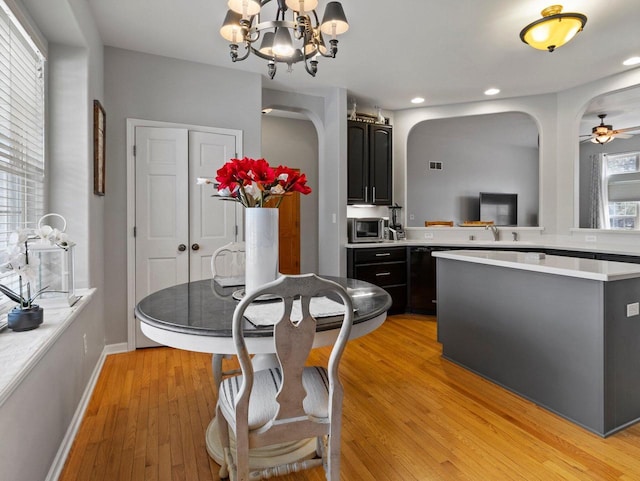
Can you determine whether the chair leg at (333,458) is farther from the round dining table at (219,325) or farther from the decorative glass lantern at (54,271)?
the decorative glass lantern at (54,271)

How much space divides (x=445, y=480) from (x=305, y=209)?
4797 mm

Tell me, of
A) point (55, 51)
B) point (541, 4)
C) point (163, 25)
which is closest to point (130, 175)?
point (55, 51)

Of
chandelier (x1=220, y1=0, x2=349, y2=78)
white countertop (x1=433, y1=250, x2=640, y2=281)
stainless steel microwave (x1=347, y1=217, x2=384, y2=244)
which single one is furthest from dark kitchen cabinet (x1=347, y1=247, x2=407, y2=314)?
chandelier (x1=220, y1=0, x2=349, y2=78)

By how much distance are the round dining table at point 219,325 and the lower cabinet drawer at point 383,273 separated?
218 cm

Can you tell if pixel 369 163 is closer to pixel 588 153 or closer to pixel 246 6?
pixel 246 6

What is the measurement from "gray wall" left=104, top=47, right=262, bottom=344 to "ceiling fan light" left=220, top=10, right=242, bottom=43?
145 centimetres

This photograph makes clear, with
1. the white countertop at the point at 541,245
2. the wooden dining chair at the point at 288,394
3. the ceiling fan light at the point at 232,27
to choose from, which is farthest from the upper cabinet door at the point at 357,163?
the wooden dining chair at the point at 288,394

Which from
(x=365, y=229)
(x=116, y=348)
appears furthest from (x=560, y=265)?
(x=116, y=348)

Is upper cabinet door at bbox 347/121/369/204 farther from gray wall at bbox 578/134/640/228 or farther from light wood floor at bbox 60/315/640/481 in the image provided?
gray wall at bbox 578/134/640/228

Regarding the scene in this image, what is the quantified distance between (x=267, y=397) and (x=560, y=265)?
1866mm

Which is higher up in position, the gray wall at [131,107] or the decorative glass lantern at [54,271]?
the gray wall at [131,107]

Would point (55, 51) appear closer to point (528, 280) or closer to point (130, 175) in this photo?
point (130, 175)

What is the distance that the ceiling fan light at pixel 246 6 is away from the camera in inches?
71.3

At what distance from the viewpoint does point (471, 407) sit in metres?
→ 2.24
